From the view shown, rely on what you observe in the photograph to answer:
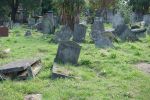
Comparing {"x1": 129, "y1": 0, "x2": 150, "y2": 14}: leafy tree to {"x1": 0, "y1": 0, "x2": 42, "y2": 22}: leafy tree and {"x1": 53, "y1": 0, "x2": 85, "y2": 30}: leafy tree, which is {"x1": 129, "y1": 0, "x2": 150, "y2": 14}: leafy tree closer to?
{"x1": 0, "y1": 0, "x2": 42, "y2": 22}: leafy tree

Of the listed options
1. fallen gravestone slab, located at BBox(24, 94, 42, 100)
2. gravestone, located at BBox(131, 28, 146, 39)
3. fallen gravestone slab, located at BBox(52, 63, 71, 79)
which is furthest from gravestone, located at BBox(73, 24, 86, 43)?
fallen gravestone slab, located at BBox(24, 94, 42, 100)

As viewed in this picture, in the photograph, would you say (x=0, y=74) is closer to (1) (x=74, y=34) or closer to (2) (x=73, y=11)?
(1) (x=74, y=34)

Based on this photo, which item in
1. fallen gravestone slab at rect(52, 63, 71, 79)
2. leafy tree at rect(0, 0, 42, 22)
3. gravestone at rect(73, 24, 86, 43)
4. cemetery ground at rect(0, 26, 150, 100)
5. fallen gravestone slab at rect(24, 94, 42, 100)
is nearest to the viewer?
fallen gravestone slab at rect(24, 94, 42, 100)

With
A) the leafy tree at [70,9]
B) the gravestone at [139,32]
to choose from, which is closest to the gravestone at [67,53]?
the gravestone at [139,32]

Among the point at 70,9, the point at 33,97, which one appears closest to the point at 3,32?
the point at 70,9

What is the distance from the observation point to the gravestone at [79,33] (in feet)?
56.2

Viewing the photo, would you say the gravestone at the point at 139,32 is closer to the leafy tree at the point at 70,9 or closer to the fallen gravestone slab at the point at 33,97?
the leafy tree at the point at 70,9

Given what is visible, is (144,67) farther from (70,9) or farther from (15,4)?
(15,4)

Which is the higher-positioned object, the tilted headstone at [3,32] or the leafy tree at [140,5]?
the leafy tree at [140,5]

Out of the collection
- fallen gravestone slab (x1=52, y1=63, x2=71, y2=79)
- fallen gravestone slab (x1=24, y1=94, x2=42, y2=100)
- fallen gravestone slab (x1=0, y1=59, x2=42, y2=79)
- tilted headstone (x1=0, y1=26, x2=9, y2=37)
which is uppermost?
fallen gravestone slab (x1=0, y1=59, x2=42, y2=79)

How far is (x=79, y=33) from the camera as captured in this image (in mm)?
17266

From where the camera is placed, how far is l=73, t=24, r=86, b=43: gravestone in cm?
1712

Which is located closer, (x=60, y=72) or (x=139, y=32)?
(x=60, y=72)

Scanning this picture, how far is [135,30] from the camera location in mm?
19500
